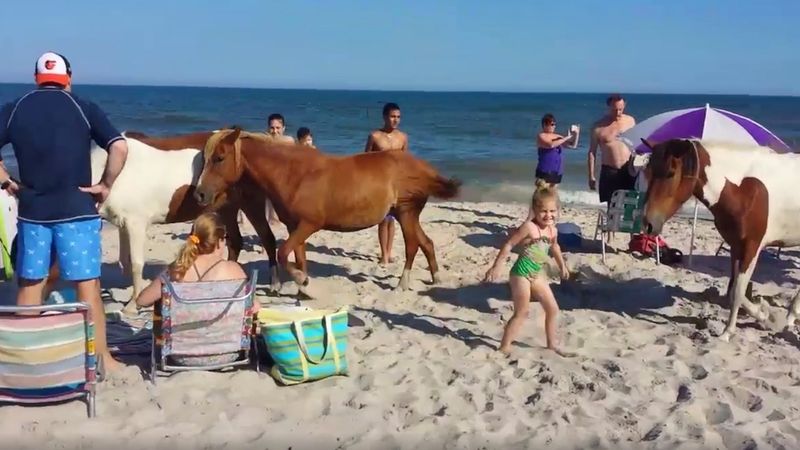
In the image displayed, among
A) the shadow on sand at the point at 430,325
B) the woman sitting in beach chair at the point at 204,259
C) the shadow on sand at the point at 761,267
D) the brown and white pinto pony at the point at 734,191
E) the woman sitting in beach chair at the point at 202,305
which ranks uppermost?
the brown and white pinto pony at the point at 734,191

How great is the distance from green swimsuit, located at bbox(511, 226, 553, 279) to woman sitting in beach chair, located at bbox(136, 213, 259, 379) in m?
1.86

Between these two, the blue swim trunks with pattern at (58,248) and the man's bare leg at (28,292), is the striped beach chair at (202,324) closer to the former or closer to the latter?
the blue swim trunks with pattern at (58,248)

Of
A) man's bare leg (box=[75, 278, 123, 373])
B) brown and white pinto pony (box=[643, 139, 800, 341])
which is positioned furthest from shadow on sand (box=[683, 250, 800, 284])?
man's bare leg (box=[75, 278, 123, 373])

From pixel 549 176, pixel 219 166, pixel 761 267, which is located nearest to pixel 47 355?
pixel 219 166

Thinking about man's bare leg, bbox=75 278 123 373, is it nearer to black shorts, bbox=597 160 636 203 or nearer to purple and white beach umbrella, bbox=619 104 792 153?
purple and white beach umbrella, bbox=619 104 792 153

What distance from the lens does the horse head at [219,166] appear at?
6398mm

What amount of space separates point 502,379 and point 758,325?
2.51 meters

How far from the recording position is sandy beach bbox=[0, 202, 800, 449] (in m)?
4.12

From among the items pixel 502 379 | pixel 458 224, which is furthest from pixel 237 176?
pixel 458 224

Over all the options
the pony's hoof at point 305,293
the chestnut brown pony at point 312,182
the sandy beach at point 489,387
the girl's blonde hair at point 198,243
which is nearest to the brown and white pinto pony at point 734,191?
the sandy beach at point 489,387

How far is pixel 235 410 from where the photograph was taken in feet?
14.5

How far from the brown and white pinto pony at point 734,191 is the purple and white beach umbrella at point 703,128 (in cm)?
145

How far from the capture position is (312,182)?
686 centimetres

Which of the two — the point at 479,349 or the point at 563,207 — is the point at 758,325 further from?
the point at 563,207
